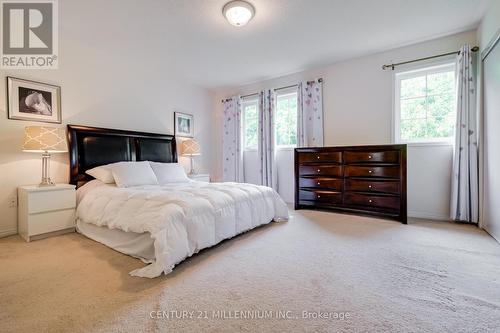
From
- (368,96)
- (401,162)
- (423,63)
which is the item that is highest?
(423,63)

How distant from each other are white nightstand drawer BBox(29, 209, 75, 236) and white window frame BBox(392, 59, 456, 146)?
440cm

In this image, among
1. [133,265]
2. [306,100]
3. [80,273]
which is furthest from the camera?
[306,100]

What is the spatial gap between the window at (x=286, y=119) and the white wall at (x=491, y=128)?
8.26 feet

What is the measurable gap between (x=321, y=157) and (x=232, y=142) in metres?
2.07

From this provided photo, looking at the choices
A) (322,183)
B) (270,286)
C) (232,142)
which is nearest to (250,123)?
(232,142)

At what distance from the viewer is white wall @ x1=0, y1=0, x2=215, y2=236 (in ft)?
8.55

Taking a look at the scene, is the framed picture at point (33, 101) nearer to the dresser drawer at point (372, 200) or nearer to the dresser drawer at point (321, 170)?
the dresser drawer at point (321, 170)

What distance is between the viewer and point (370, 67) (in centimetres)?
364

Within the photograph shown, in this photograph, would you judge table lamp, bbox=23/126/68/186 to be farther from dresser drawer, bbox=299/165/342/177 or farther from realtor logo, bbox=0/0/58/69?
dresser drawer, bbox=299/165/342/177

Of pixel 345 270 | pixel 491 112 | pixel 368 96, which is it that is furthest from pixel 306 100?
pixel 345 270

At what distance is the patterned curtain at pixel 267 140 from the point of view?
4.45 metres

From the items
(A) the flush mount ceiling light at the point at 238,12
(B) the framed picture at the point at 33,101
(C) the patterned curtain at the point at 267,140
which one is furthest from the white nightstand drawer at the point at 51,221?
(C) the patterned curtain at the point at 267,140

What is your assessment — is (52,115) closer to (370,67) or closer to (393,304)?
(393,304)

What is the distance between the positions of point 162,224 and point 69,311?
681 millimetres
